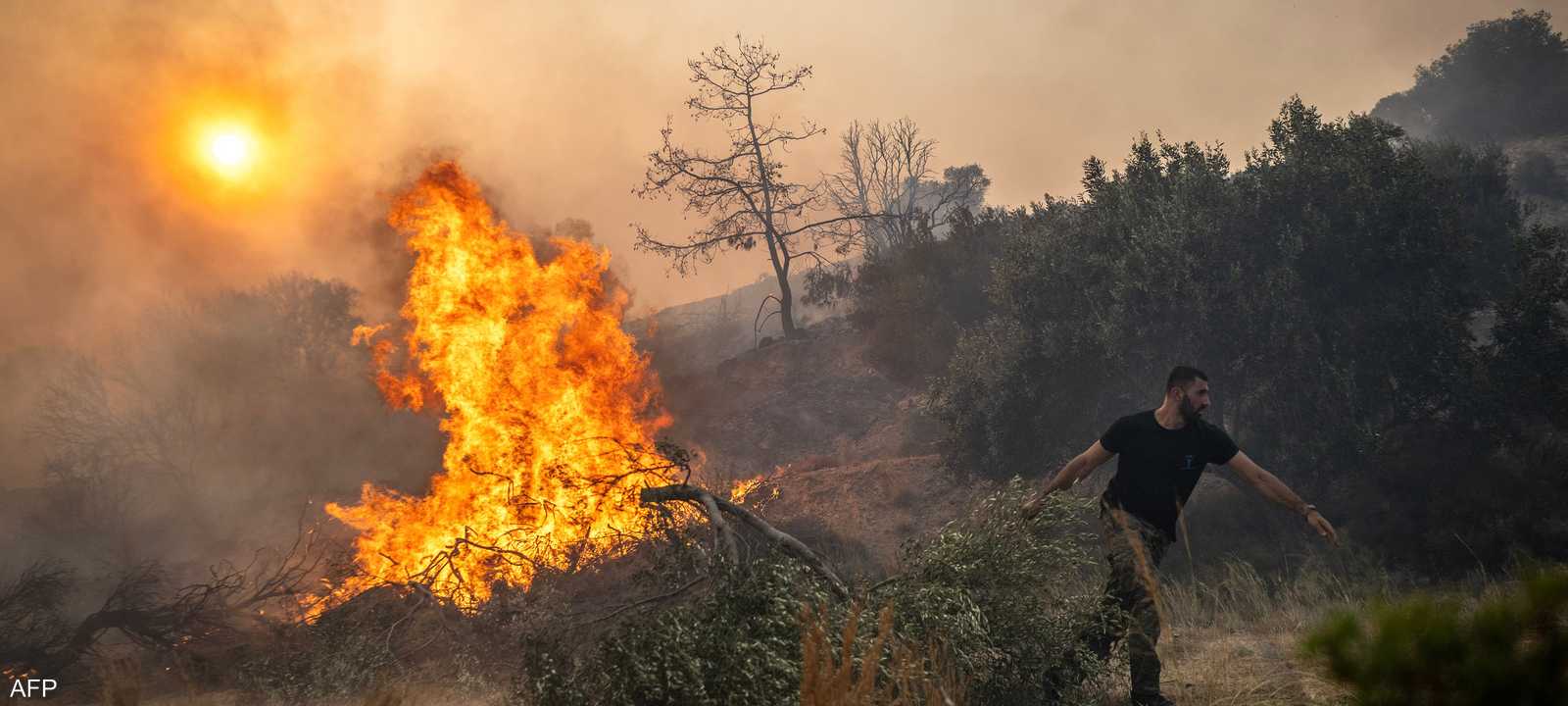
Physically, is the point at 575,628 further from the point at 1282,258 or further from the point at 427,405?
the point at 427,405

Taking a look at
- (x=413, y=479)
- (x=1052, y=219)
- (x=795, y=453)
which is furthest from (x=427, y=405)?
(x=1052, y=219)

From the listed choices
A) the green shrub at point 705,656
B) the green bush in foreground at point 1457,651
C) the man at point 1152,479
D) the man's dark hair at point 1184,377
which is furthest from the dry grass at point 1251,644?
the green shrub at point 705,656

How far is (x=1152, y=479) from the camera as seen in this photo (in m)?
5.95

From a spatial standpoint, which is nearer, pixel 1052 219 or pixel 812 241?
pixel 1052 219

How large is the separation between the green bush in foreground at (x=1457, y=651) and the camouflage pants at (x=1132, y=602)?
11.5ft

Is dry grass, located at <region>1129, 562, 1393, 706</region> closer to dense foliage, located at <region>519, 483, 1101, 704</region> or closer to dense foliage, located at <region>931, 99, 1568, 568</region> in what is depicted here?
dense foliage, located at <region>519, 483, 1101, 704</region>

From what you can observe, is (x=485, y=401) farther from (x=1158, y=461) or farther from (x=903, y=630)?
(x=1158, y=461)

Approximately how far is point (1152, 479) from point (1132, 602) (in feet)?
3.00

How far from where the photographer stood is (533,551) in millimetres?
9875

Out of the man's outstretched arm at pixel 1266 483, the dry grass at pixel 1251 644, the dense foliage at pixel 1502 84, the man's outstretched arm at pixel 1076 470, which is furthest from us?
the dense foliage at pixel 1502 84

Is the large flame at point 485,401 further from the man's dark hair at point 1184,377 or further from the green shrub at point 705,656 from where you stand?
the man's dark hair at point 1184,377

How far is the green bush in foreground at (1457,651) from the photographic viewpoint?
Answer: 171 cm

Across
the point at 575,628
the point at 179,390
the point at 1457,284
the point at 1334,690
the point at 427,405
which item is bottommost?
the point at 1334,690

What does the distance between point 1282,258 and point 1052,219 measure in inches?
228
